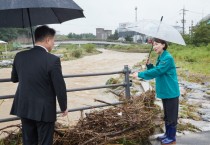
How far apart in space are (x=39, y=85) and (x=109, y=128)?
5.16 ft

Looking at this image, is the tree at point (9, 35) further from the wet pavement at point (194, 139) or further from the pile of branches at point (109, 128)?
the wet pavement at point (194, 139)

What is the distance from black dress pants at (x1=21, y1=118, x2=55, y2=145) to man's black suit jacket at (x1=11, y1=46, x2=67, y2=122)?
9cm

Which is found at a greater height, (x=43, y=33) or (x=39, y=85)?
(x=43, y=33)

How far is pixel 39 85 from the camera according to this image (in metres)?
2.83

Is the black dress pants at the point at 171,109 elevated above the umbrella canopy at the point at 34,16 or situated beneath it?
situated beneath

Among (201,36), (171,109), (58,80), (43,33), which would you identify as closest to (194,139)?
(171,109)

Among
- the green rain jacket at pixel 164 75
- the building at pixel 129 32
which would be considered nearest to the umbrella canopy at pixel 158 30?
the green rain jacket at pixel 164 75

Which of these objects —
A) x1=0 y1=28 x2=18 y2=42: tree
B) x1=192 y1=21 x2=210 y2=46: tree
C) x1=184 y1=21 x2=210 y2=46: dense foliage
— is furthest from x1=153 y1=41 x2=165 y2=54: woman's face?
x1=0 y1=28 x2=18 y2=42: tree

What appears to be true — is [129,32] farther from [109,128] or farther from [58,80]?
[58,80]

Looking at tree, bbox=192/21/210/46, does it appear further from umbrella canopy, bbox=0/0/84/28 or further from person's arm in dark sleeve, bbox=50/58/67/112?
person's arm in dark sleeve, bbox=50/58/67/112

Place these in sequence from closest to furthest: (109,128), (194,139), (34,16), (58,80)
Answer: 1. (58,80)
2. (34,16)
3. (109,128)
4. (194,139)

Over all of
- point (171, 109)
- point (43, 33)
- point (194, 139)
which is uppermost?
point (43, 33)

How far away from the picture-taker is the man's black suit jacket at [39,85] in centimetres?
280

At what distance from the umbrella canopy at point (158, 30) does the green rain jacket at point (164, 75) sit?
246 millimetres
